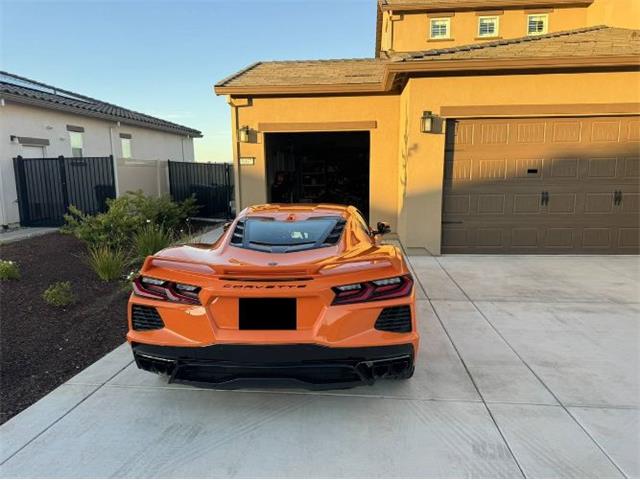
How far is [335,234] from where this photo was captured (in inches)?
142

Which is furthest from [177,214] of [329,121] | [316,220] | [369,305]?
[369,305]

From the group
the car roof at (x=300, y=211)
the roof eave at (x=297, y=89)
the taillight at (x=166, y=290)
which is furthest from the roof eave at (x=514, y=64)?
the taillight at (x=166, y=290)

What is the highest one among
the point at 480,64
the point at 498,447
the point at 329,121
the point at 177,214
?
the point at 480,64

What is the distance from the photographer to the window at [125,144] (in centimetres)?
1612

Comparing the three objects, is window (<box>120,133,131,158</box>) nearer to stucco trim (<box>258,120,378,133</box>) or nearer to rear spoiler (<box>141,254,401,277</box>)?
stucco trim (<box>258,120,378,133</box>)

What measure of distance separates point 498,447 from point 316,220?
2237 millimetres

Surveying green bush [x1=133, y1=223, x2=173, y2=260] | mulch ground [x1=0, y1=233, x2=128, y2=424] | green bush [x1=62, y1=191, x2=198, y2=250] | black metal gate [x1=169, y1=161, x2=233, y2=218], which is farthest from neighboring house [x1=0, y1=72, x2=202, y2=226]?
mulch ground [x1=0, y1=233, x2=128, y2=424]

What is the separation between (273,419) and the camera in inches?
115

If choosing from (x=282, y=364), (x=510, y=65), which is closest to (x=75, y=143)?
(x=510, y=65)

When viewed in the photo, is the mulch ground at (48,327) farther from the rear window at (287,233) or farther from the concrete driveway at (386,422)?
the rear window at (287,233)

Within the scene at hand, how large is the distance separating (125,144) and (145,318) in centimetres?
1558

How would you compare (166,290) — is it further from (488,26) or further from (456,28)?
(488,26)

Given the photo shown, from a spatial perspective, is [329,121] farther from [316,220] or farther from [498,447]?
[498,447]

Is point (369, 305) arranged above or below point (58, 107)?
below
